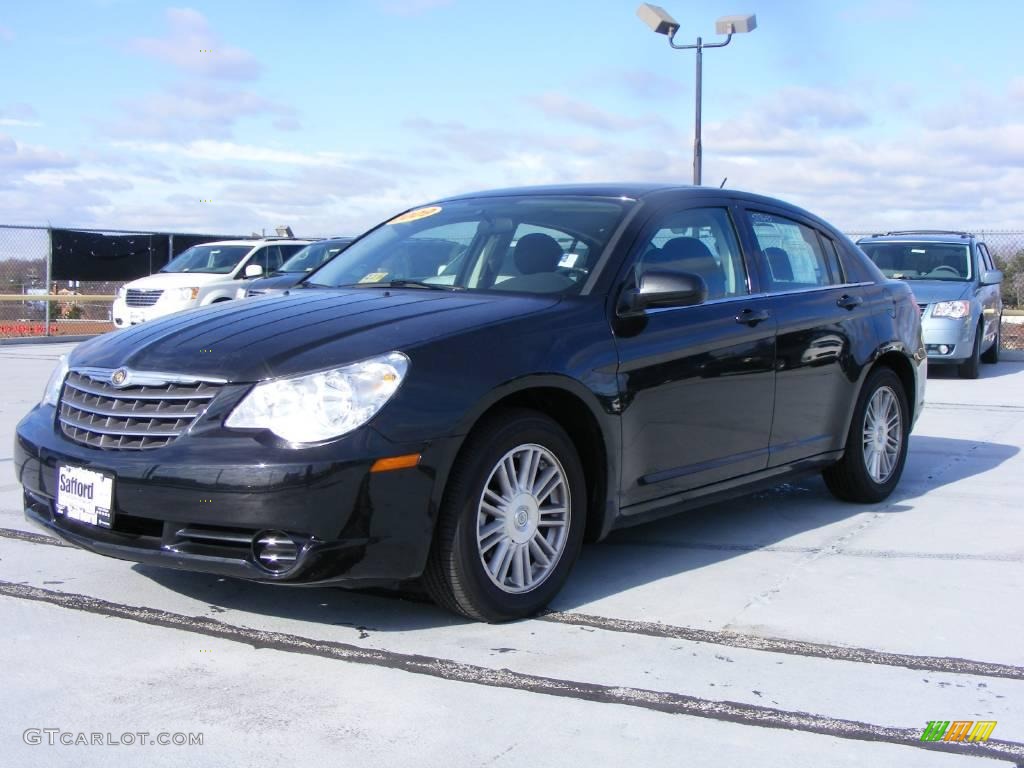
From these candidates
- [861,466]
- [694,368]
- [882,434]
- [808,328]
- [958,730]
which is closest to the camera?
[958,730]

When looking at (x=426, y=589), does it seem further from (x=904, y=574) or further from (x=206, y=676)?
(x=904, y=574)

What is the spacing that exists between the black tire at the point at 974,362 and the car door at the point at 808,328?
26.3 feet

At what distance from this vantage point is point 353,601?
4.53 meters

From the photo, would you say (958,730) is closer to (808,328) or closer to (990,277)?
(808,328)

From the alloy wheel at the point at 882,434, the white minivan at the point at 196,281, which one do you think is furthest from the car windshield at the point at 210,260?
the alloy wheel at the point at 882,434

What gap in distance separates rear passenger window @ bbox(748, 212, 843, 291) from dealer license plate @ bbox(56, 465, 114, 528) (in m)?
3.16

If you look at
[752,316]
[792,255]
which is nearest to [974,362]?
[792,255]

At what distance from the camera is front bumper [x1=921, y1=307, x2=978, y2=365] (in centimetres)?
1348

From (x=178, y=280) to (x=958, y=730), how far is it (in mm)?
16326

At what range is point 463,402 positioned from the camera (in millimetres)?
3973

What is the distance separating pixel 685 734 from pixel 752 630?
1.05 meters

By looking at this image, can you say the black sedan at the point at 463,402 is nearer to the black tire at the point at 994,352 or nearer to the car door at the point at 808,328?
the car door at the point at 808,328
